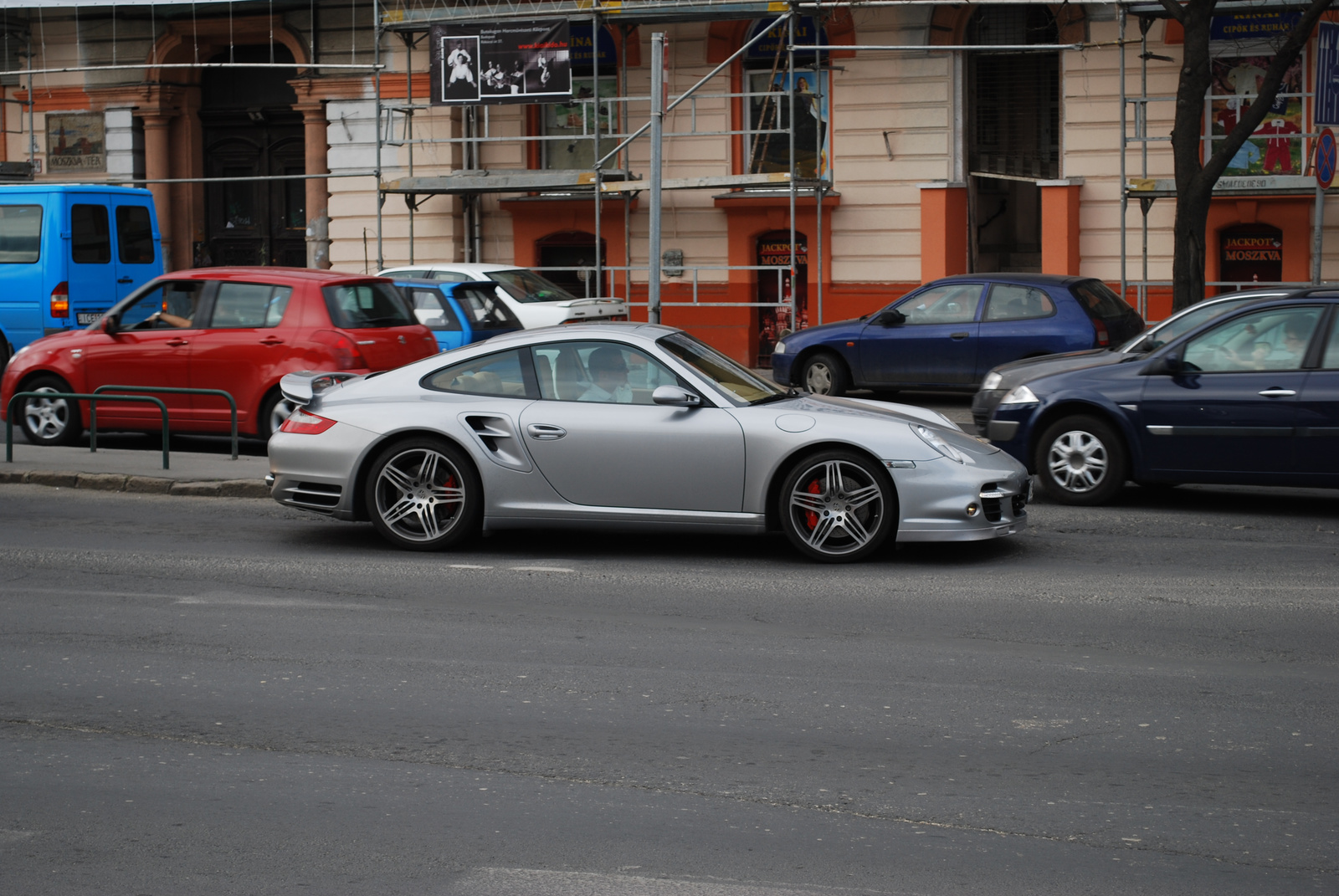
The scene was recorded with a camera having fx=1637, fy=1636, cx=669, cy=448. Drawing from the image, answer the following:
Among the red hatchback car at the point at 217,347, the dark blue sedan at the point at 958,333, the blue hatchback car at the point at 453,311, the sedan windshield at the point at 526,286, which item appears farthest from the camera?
the sedan windshield at the point at 526,286

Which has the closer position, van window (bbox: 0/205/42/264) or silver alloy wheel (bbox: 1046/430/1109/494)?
silver alloy wheel (bbox: 1046/430/1109/494)

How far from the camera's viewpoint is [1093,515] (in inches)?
431

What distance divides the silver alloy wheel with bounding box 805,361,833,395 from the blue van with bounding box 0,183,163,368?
25.5ft

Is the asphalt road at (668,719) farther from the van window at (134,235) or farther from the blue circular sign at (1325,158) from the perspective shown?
the van window at (134,235)

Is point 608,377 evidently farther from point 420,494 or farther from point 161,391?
point 161,391

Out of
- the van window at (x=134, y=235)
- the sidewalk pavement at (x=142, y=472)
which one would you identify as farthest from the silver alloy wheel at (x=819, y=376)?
the van window at (x=134, y=235)

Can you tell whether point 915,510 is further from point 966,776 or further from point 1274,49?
point 1274,49

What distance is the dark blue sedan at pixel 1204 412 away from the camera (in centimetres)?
1055

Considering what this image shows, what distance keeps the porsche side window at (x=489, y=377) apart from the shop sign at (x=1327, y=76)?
9349 mm

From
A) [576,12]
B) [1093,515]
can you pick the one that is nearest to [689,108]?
[576,12]

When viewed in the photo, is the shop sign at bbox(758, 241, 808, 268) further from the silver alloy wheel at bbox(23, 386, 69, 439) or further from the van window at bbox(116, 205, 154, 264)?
the silver alloy wheel at bbox(23, 386, 69, 439)

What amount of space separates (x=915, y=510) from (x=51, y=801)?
5.04 metres

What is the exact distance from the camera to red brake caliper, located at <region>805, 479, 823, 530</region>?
29.5 feet

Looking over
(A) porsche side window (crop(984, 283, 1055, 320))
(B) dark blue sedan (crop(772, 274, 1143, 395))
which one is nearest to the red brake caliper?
(B) dark blue sedan (crop(772, 274, 1143, 395))
